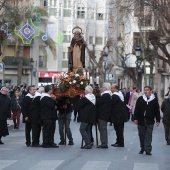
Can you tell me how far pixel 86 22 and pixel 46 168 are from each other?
2676 inches

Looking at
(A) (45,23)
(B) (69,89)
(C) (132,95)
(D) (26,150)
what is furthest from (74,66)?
(A) (45,23)

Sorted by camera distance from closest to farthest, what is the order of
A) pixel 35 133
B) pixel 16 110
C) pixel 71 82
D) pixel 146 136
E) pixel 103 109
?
pixel 146 136 → pixel 103 109 → pixel 35 133 → pixel 71 82 → pixel 16 110

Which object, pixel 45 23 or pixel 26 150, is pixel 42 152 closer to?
pixel 26 150

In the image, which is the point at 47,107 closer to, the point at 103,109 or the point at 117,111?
the point at 103,109

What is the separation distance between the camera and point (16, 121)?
32.3 m

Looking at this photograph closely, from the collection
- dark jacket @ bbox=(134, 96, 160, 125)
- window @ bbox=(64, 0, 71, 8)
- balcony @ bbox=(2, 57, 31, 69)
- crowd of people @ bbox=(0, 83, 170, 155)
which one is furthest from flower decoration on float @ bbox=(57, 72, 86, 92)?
window @ bbox=(64, 0, 71, 8)

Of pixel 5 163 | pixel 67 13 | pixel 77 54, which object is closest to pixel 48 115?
pixel 5 163

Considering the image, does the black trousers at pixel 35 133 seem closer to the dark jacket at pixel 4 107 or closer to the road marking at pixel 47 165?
the dark jacket at pixel 4 107

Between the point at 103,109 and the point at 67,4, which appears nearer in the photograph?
the point at 103,109

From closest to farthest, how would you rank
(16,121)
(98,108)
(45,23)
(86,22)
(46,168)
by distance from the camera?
1. (46,168)
2. (98,108)
3. (16,121)
4. (45,23)
5. (86,22)

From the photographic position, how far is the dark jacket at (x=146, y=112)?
67.5 ft

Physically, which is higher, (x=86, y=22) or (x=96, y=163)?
(x=86, y=22)

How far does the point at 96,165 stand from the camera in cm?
1738

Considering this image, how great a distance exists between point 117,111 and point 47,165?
621cm
